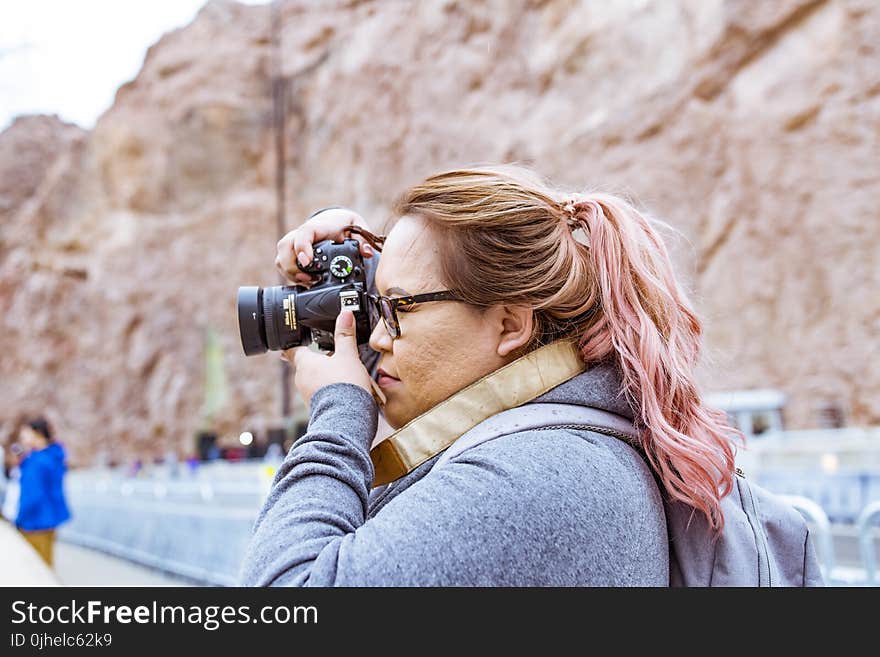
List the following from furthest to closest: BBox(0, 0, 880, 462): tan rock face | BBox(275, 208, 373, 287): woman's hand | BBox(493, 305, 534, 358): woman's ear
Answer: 1. BBox(0, 0, 880, 462): tan rock face
2. BBox(275, 208, 373, 287): woman's hand
3. BBox(493, 305, 534, 358): woman's ear

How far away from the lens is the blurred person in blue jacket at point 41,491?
715cm

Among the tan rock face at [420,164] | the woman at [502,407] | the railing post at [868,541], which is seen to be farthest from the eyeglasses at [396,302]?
the railing post at [868,541]

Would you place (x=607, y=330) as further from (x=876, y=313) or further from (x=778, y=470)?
(x=876, y=313)

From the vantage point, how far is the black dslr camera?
165 cm

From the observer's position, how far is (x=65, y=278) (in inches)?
1416

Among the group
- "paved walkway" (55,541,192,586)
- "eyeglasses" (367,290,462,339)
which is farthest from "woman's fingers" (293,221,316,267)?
"paved walkway" (55,541,192,586)

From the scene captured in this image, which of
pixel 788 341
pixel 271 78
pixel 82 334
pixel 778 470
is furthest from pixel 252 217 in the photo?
pixel 778 470

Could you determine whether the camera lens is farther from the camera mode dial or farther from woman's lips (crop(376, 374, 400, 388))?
woman's lips (crop(376, 374, 400, 388))

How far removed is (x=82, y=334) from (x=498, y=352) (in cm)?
3659

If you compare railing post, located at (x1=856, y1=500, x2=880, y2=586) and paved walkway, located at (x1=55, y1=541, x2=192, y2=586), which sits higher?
railing post, located at (x1=856, y1=500, x2=880, y2=586)

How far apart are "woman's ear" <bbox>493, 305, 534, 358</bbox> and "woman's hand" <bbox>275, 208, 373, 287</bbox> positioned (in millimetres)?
446

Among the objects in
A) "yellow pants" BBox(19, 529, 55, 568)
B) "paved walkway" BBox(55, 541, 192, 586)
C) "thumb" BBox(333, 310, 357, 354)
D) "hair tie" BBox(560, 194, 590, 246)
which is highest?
"hair tie" BBox(560, 194, 590, 246)

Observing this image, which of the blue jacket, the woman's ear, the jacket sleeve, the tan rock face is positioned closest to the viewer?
the jacket sleeve
